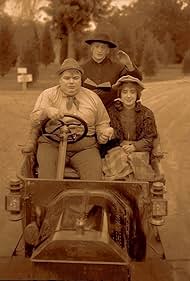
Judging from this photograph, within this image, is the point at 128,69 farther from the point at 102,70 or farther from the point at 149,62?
the point at 149,62

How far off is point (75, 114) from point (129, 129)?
78 centimetres

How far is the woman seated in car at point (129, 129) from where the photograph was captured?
219 inches

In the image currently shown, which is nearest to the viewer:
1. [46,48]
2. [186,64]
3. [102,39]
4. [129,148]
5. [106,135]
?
[106,135]

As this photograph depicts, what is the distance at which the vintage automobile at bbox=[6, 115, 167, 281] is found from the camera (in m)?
3.67

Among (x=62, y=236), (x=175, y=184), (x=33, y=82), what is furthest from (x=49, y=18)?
(x=62, y=236)

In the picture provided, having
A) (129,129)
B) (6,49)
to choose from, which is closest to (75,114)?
(129,129)

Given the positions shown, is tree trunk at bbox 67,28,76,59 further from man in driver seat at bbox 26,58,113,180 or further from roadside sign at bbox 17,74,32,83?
man in driver seat at bbox 26,58,113,180

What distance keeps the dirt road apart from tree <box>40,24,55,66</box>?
11925 mm

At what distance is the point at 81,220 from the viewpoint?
381 centimetres

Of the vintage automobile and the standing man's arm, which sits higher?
the standing man's arm

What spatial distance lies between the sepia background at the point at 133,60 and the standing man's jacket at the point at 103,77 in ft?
5.30

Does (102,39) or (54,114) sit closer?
(54,114)

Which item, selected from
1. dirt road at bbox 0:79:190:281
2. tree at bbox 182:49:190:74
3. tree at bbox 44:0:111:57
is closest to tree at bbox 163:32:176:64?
tree at bbox 182:49:190:74

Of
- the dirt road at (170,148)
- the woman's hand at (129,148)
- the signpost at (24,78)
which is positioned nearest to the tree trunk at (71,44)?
the signpost at (24,78)
